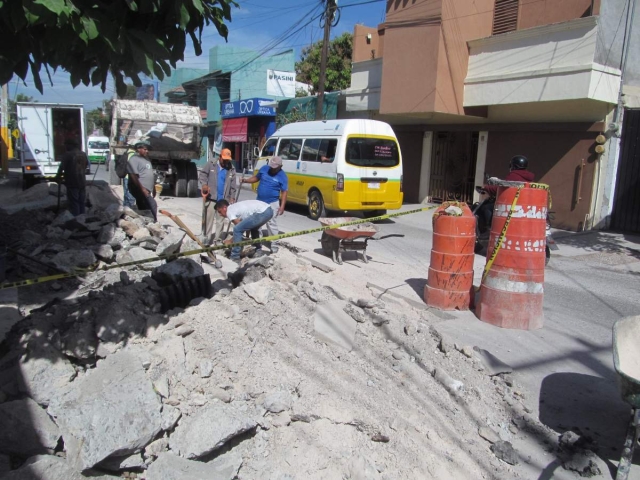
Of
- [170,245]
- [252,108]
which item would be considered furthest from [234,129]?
[170,245]

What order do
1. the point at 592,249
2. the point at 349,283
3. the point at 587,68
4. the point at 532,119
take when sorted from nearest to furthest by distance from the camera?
the point at 349,283, the point at 592,249, the point at 587,68, the point at 532,119

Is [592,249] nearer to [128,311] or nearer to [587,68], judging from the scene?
[587,68]

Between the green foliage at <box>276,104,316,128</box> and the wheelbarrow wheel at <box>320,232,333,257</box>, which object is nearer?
the wheelbarrow wheel at <box>320,232,333,257</box>

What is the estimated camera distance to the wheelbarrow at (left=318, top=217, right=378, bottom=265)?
788 cm

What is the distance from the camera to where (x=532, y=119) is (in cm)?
1373

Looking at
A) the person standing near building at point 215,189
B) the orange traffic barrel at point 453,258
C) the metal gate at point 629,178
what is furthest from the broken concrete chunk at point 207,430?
the metal gate at point 629,178

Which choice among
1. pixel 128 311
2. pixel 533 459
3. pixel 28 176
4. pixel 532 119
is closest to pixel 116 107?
pixel 28 176

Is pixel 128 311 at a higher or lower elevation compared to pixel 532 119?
lower

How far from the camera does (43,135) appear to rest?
748 inches

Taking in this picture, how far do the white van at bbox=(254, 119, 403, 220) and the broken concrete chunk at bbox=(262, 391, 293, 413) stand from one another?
842 centimetres

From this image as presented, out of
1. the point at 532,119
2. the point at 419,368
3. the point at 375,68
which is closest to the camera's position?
the point at 419,368

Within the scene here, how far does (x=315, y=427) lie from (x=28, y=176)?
18.5m

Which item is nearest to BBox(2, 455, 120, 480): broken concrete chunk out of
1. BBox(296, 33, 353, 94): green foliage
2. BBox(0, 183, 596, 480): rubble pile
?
BBox(0, 183, 596, 480): rubble pile

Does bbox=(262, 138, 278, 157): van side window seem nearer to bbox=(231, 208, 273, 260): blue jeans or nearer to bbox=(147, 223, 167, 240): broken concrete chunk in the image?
bbox=(147, 223, 167, 240): broken concrete chunk
